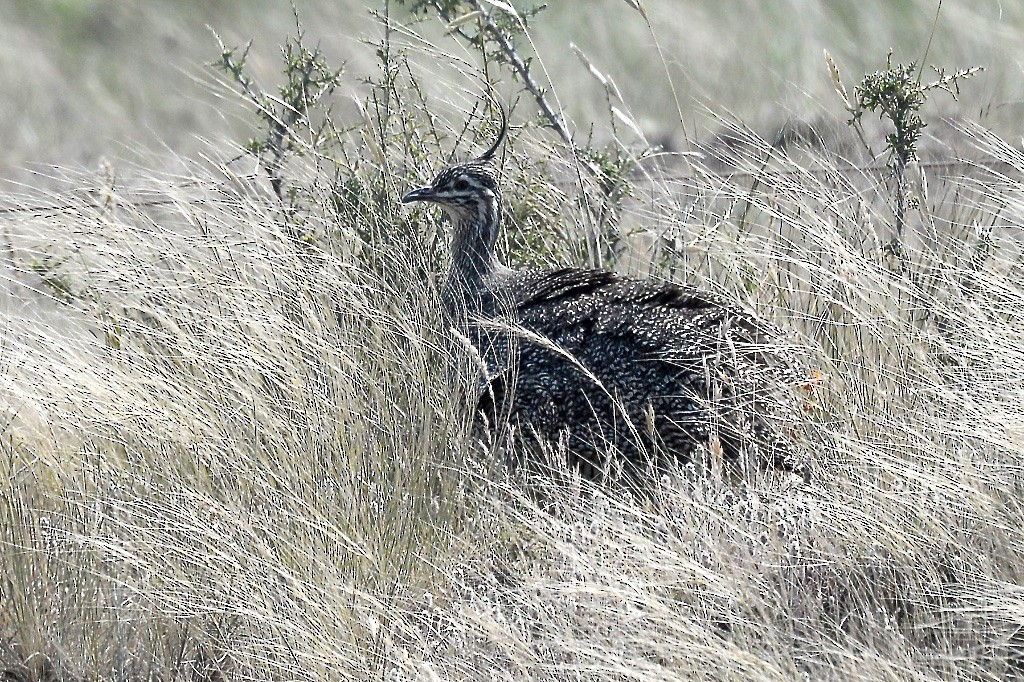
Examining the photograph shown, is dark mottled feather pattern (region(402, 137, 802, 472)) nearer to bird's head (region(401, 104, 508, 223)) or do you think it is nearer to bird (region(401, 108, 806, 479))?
bird (region(401, 108, 806, 479))

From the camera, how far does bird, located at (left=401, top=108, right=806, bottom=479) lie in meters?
3.56

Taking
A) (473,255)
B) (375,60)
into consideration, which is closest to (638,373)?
(473,255)

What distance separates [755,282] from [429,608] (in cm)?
181

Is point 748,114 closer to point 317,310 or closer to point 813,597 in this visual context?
point 317,310

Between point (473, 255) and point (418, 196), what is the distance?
11.4 inches

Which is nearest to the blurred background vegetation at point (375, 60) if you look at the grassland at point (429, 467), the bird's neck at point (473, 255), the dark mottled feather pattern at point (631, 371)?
the bird's neck at point (473, 255)

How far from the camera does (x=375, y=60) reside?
988 centimetres

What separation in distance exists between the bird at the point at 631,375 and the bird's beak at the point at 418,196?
0.39 metres

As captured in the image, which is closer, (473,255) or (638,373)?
(638,373)

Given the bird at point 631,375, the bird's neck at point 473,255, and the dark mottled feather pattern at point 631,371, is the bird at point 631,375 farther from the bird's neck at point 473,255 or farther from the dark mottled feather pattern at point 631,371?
the bird's neck at point 473,255

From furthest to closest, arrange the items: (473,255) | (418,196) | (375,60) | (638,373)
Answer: (375,60) → (473,255) → (418,196) → (638,373)

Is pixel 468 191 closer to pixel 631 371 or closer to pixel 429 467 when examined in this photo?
pixel 631 371

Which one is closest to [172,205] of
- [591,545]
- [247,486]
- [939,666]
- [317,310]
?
[317,310]

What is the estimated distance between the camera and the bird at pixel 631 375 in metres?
3.56
